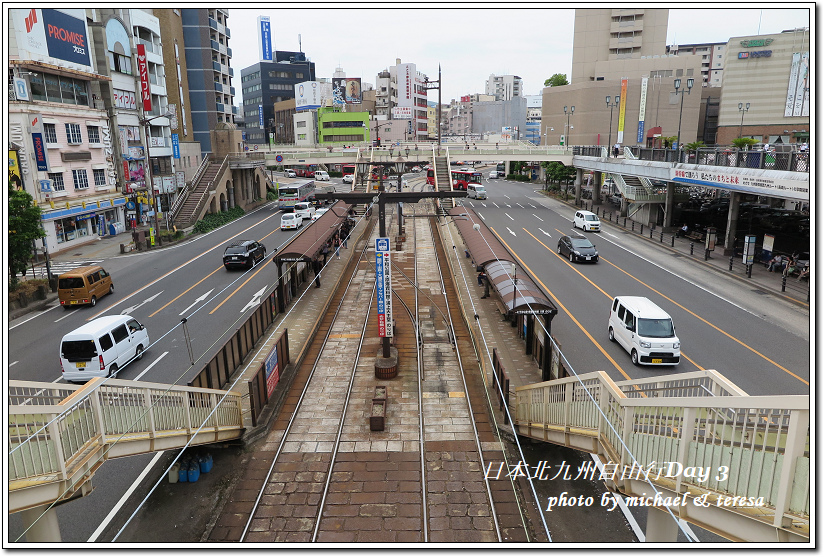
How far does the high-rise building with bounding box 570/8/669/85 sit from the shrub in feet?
206

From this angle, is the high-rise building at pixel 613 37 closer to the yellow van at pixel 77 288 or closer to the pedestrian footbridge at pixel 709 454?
the yellow van at pixel 77 288

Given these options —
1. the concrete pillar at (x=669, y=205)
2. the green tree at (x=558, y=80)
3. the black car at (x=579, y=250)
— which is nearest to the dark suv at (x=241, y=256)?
the black car at (x=579, y=250)

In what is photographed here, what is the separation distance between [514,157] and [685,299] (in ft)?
112

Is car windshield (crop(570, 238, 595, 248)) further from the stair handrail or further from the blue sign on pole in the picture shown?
the blue sign on pole

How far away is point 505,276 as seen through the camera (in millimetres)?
20391

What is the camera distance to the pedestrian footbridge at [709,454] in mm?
4891

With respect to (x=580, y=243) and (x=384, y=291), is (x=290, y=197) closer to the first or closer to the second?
(x=580, y=243)

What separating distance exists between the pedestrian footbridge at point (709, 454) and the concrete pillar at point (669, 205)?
36.4 meters

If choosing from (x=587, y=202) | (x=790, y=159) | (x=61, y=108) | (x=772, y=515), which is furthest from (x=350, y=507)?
(x=587, y=202)

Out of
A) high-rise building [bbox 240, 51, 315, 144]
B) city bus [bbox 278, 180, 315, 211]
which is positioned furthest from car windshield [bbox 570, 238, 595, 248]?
high-rise building [bbox 240, 51, 315, 144]

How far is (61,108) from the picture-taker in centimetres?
3769

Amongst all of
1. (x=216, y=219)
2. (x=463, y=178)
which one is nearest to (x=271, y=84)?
(x=463, y=178)
